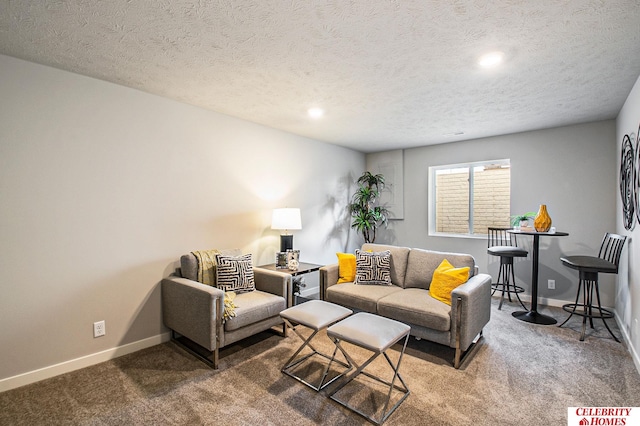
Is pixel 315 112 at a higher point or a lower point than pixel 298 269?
higher

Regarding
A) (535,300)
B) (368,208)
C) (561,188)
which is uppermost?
(561,188)

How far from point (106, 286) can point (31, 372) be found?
0.76 m

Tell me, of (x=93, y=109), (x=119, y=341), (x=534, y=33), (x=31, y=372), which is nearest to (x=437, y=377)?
(x=534, y=33)

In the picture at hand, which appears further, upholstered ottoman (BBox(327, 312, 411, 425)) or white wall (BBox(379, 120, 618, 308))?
white wall (BBox(379, 120, 618, 308))

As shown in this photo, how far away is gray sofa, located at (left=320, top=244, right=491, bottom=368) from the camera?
8.65ft

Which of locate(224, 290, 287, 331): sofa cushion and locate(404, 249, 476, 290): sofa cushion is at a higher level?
locate(404, 249, 476, 290): sofa cushion

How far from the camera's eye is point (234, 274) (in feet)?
10.5

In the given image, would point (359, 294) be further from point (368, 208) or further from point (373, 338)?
point (368, 208)

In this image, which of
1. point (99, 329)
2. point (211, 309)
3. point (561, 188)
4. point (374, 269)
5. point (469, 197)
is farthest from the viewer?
point (469, 197)

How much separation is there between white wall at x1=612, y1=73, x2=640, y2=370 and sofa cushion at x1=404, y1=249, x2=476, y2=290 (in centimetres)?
132

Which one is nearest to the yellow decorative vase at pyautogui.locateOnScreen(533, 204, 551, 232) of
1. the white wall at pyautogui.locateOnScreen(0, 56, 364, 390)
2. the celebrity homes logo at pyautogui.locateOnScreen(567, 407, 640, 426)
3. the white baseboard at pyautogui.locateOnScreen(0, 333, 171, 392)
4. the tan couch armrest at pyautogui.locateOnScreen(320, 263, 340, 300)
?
the celebrity homes logo at pyautogui.locateOnScreen(567, 407, 640, 426)

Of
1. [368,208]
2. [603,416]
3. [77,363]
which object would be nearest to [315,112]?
[368,208]

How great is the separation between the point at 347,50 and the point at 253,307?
2.29m

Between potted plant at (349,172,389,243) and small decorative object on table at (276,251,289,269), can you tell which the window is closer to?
potted plant at (349,172,389,243)
